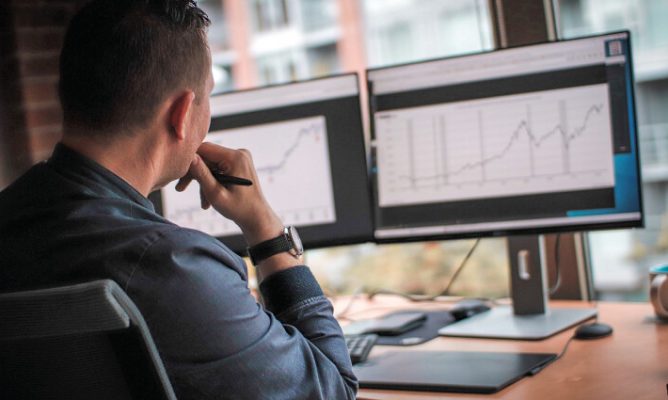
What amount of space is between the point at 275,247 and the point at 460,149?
0.62m

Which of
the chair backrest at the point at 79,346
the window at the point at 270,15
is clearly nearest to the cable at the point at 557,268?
the chair backrest at the point at 79,346

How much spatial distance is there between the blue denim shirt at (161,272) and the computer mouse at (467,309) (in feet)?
2.55

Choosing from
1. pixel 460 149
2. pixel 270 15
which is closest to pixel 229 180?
pixel 460 149

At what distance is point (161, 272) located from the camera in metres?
0.98

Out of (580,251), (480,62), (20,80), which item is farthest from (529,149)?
(20,80)

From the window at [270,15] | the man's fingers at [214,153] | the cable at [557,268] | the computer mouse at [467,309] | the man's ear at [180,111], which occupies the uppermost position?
the window at [270,15]

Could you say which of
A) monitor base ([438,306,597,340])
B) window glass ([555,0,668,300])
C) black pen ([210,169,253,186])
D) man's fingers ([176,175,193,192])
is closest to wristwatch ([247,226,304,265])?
black pen ([210,169,253,186])

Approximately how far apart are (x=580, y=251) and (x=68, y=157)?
1357mm

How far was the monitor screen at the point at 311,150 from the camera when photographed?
1920 mm

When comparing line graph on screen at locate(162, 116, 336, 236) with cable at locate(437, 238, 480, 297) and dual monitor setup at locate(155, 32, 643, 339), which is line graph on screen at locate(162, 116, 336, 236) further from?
cable at locate(437, 238, 480, 297)

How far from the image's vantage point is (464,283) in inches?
99.0

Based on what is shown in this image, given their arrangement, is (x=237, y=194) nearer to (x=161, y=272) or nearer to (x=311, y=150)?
(x=161, y=272)

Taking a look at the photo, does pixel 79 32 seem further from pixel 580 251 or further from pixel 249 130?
pixel 580 251

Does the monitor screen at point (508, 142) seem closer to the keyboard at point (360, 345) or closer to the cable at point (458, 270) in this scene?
the cable at point (458, 270)
